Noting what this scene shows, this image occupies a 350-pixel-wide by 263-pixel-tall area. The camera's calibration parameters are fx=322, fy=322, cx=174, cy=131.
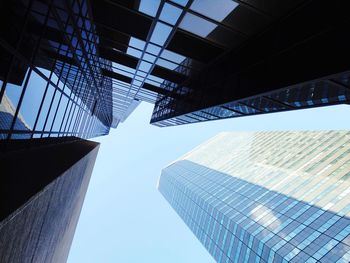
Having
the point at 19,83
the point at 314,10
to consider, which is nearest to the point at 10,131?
the point at 19,83

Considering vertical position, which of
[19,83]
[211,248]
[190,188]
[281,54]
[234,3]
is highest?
[234,3]

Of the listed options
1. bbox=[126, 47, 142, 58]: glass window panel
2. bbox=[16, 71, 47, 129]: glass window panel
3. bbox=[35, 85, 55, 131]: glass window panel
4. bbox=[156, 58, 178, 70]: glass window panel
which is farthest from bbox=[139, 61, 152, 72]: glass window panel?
bbox=[16, 71, 47, 129]: glass window panel

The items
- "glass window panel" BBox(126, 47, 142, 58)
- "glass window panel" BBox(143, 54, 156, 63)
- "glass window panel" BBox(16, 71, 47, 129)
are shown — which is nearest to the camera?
"glass window panel" BBox(16, 71, 47, 129)

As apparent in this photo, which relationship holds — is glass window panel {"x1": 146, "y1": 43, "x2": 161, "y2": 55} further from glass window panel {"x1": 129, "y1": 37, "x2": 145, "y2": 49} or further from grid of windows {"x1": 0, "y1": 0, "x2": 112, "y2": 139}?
grid of windows {"x1": 0, "y1": 0, "x2": 112, "y2": 139}

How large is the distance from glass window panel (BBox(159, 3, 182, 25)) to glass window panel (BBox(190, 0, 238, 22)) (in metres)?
0.75

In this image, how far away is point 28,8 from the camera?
773 cm

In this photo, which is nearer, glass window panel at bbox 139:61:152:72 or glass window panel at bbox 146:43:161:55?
glass window panel at bbox 146:43:161:55

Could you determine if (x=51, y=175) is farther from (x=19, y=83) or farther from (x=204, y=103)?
(x=204, y=103)

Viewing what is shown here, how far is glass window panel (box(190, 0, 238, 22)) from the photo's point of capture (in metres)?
10.2

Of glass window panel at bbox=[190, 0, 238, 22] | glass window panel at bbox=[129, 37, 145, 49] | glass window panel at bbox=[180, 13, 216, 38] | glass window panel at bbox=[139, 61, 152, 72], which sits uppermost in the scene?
glass window panel at bbox=[190, 0, 238, 22]

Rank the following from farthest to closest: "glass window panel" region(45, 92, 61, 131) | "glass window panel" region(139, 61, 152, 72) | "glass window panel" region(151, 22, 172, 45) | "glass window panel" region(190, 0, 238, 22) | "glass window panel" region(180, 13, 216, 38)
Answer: "glass window panel" region(139, 61, 152, 72), "glass window panel" region(45, 92, 61, 131), "glass window panel" region(151, 22, 172, 45), "glass window panel" region(180, 13, 216, 38), "glass window panel" region(190, 0, 238, 22)

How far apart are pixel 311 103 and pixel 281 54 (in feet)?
7.22

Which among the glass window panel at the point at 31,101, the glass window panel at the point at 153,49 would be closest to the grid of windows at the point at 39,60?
the glass window panel at the point at 31,101

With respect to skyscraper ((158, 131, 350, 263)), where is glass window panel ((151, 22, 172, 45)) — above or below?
above
